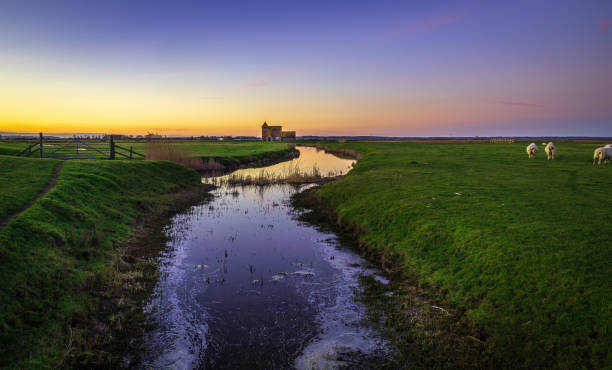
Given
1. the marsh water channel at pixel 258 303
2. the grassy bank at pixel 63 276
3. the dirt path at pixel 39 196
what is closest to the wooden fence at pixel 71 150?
the dirt path at pixel 39 196

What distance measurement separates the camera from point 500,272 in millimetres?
10445

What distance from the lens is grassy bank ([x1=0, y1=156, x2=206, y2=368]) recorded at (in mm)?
7945

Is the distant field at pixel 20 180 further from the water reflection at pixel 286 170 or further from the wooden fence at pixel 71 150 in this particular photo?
the water reflection at pixel 286 170

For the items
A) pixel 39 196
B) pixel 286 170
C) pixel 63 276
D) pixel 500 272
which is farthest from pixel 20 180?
pixel 286 170

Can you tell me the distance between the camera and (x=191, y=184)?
36438mm

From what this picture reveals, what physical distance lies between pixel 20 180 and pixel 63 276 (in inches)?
537

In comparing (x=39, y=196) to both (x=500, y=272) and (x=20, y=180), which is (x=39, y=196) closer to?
(x=20, y=180)

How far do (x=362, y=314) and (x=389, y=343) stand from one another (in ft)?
5.59

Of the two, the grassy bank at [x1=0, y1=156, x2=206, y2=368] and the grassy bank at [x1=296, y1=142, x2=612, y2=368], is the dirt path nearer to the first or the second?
the grassy bank at [x1=0, y1=156, x2=206, y2=368]

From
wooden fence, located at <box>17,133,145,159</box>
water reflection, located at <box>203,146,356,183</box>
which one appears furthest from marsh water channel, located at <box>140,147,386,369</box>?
water reflection, located at <box>203,146,356,183</box>

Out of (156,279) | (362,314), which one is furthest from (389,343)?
(156,279)

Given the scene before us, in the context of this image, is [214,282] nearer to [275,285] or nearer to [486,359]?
[275,285]

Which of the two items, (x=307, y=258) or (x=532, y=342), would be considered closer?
(x=532, y=342)

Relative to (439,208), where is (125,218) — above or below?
below
